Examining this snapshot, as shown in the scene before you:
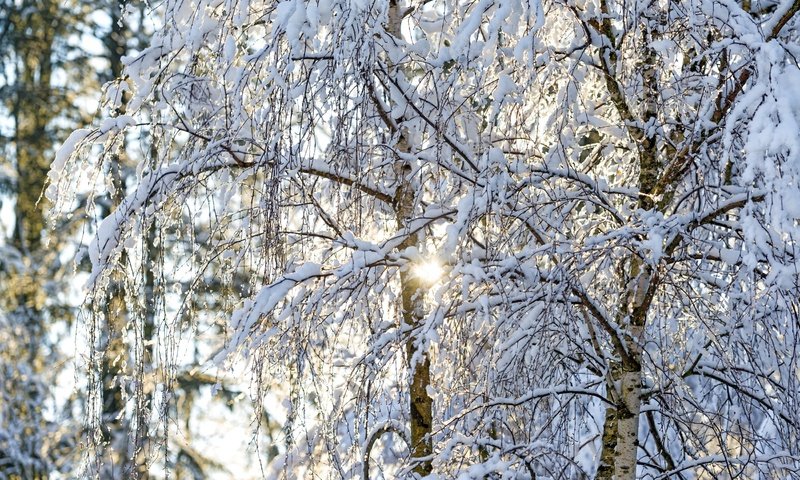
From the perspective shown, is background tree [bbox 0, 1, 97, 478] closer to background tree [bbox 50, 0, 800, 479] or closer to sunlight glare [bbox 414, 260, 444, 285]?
background tree [bbox 50, 0, 800, 479]

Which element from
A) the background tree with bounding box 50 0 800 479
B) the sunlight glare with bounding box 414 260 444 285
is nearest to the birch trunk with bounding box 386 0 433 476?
the background tree with bounding box 50 0 800 479

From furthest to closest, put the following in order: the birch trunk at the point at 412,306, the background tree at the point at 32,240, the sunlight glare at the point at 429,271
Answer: the background tree at the point at 32,240 < the birch trunk at the point at 412,306 < the sunlight glare at the point at 429,271

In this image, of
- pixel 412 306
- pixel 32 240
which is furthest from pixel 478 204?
pixel 32 240

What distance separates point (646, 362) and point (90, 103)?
5.97 meters

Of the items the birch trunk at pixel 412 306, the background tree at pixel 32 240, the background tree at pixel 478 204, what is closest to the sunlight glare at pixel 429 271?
the background tree at pixel 478 204

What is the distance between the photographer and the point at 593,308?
10.6 ft

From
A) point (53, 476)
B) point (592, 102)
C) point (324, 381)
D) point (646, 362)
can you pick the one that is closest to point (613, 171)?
point (592, 102)

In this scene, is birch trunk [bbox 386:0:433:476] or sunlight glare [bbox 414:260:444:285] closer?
sunlight glare [bbox 414:260:444:285]

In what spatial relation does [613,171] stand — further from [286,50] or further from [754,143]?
[754,143]

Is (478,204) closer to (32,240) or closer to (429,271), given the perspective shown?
(429,271)

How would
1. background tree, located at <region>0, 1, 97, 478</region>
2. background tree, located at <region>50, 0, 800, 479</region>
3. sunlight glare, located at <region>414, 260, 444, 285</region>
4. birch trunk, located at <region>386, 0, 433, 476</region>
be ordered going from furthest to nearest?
background tree, located at <region>0, 1, 97, 478</region> → birch trunk, located at <region>386, 0, 433, 476</region> → sunlight glare, located at <region>414, 260, 444, 285</region> → background tree, located at <region>50, 0, 800, 479</region>

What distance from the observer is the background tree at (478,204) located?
2.81m

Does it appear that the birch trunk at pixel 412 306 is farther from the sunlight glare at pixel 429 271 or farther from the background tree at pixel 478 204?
the sunlight glare at pixel 429 271

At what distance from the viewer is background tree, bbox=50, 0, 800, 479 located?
281cm
